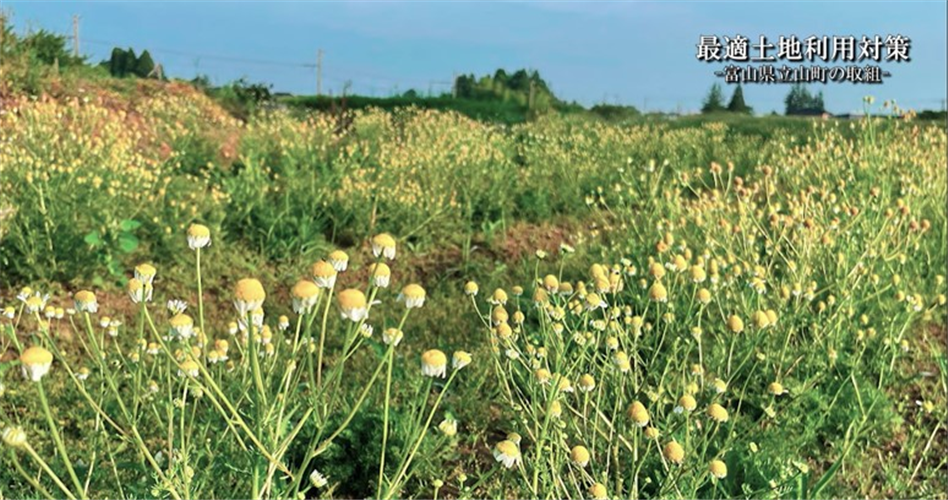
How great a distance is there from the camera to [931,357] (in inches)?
144

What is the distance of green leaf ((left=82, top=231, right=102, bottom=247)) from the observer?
152 inches

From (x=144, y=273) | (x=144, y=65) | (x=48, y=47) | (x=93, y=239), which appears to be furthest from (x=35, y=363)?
(x=144, y=65)

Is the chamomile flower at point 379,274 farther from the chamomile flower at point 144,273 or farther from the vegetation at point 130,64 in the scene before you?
the vegetation at point 130,64

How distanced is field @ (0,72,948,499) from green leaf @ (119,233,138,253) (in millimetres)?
25

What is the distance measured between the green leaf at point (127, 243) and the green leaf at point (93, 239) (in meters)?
0.11

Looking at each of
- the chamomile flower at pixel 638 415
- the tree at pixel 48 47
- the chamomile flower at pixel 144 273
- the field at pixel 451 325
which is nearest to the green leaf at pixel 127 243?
the field at pixel 451 325

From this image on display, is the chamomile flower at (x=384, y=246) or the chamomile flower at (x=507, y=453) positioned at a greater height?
the chamomile flower at (x=384, y=246)

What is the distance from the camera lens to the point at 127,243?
412cm

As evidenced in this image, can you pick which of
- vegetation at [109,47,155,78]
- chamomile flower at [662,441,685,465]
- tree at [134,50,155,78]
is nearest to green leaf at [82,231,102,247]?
chamomile flower at [662,441,685,465]

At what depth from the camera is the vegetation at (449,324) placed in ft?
5.62

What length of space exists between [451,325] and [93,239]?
1.94 meters

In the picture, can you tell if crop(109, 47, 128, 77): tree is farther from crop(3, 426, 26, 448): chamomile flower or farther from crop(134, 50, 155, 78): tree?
crop(3, 426, 26, 448): chamomile flower

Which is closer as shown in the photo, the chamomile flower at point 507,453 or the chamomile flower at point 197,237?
the chamomile flower at point 197,237

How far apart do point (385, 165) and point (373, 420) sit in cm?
375
